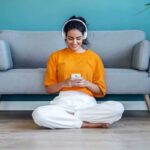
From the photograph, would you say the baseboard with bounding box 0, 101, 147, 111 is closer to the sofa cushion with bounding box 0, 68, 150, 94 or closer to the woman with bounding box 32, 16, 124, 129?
the sofa cushion with bounding box 0, 68, 150, 94

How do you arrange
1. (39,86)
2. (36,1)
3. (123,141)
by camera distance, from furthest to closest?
(36,1) < (39,86) < (123,141)

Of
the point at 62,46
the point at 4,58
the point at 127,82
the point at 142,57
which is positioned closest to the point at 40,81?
the point at 4,58

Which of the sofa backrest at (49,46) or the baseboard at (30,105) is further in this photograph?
the baseboard at (30,105)

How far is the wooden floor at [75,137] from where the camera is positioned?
2053 millimetres

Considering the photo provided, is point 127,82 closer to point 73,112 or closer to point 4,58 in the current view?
point 73,112

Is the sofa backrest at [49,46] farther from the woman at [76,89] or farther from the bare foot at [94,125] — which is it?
the bare foot at [94,125]

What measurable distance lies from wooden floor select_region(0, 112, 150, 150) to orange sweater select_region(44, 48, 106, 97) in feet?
1.11

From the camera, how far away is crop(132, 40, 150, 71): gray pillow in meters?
2.90

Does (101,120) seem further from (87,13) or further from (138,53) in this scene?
(87,13)

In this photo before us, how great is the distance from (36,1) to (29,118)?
1.21 m

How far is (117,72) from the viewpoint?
113 inches

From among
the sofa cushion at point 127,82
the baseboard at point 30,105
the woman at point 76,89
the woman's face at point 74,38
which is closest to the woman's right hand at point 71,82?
the woman at point 76,89

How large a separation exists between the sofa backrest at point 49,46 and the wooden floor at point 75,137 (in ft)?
2.26

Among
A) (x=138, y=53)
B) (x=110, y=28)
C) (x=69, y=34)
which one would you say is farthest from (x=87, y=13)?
(x=69, y=34)
